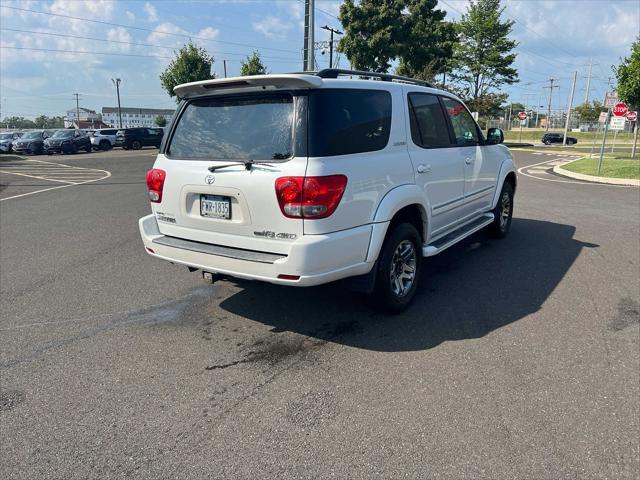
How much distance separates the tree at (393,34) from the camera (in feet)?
128

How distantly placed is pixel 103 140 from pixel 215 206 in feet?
120

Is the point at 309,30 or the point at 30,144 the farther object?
the point at 30,144

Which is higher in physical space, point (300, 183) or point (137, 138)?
point (300, 183)

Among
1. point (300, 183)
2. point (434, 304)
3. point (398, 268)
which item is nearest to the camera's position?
point (300, 183)

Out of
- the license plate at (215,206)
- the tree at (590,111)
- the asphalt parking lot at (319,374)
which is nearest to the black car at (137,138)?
the asphalt parking lot at (319,374)

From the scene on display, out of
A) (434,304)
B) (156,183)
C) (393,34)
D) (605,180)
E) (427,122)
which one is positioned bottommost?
(434,304)

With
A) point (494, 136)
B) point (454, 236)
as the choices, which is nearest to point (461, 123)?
point (494, 136)

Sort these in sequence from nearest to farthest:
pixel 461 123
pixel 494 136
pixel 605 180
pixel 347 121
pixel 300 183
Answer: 1. pixel 300 183
2. pixel 347 121
3. pixel 461 123
4. pixel 494 136
5. pixel 605 180

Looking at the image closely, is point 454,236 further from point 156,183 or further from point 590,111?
point 590,111

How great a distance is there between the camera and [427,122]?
4.66 meters

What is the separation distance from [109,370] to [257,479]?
1.57 meters

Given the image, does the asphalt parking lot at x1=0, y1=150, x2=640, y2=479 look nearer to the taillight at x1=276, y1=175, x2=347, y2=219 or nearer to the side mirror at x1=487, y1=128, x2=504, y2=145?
the taillight at x1=276, y1=175, x2=347, y2=219

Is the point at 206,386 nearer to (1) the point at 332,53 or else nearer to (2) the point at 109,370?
(2) the point at 109,370

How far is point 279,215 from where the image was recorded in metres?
3.39
